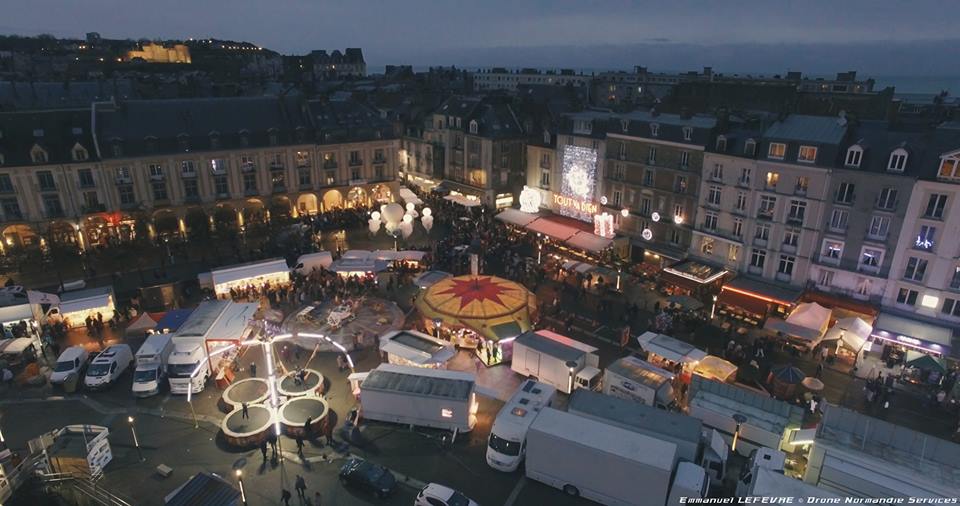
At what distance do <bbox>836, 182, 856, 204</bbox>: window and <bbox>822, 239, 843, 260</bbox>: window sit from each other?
8.68 feet

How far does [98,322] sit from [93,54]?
129001 mm

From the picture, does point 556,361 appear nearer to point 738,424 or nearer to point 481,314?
point 481,314

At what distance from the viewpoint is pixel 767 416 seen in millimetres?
23281

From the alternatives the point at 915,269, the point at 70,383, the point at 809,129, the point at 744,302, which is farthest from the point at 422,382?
the point at 809,129

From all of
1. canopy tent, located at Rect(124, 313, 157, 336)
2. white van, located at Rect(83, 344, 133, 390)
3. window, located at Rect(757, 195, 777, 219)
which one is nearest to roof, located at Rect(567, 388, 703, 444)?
window, located at Rect(757, 195, 777, 219)

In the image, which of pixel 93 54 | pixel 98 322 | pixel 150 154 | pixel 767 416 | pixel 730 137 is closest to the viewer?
pixel 767 416

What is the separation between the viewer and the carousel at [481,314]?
31078 millimetres

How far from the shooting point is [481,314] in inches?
1250

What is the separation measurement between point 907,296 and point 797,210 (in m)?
7.85

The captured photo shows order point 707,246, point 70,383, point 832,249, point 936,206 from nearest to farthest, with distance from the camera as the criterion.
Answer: point 70,383 < point 936,206 < point 832,249 < point 707,246

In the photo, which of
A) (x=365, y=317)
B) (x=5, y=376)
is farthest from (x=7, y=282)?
(x=365, y=317)

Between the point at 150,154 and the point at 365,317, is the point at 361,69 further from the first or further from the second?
the point at 365,317

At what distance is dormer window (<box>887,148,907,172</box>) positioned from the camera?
A: 102 ft

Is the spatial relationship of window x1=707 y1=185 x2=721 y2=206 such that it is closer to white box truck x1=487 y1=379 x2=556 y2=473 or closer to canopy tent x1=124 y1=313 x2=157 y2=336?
white box truck x1=487 y1=379 x2=556 y2=473
